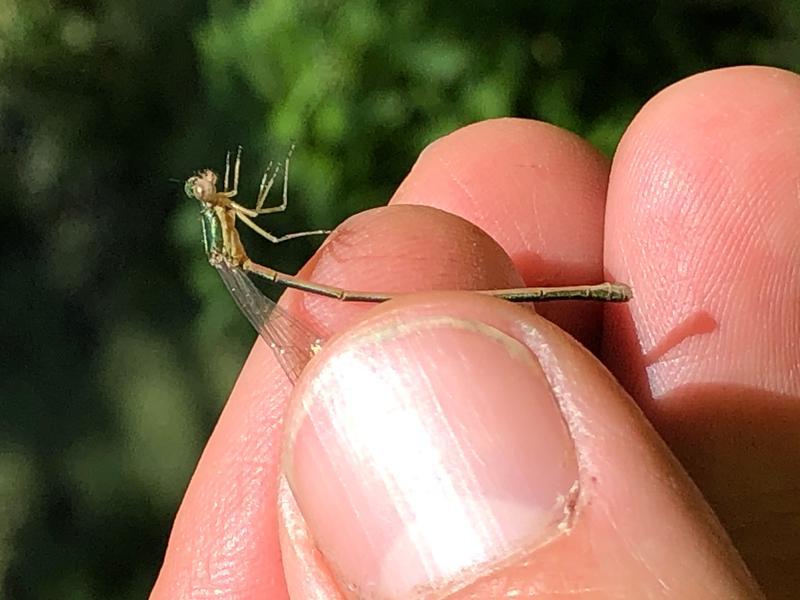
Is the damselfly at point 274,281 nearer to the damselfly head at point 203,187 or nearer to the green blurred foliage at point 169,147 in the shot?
the damselfly head at point 203,187

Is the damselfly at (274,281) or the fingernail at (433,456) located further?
the damselfly at (274,281)

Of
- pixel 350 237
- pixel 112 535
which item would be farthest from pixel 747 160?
pixel 112 535

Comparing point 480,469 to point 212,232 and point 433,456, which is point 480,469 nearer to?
point 433,456

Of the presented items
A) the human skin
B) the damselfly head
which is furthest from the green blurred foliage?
the damselfly head

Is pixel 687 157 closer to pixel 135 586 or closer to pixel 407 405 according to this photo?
pixel 407 405

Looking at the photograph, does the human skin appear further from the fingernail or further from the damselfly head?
the damselfly head

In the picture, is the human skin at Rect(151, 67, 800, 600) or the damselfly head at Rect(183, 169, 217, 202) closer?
the human skin at Rect(151, 67, 800, 600)

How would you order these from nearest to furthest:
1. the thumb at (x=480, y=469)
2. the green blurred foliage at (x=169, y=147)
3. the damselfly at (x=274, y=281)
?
the thumb at (x=480, y=469)
the damselfly at (x=274, y=281)
the green blurred foliage at (x=169, y=147)

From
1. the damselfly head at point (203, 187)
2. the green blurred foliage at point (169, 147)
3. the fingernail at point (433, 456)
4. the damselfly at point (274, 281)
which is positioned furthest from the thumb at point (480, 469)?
the green blurred foliage at point (169, 147)
